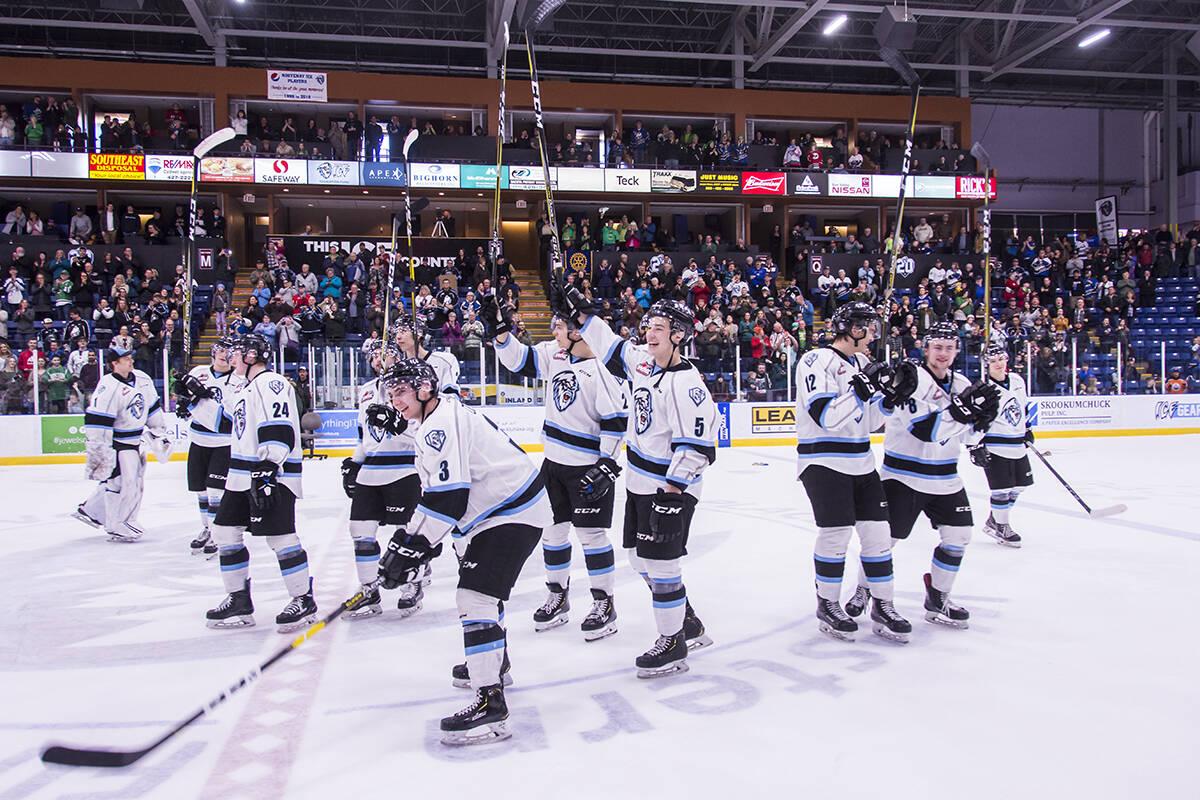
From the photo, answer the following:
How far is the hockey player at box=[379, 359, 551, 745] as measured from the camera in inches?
121

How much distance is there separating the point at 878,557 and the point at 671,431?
1.28 meters

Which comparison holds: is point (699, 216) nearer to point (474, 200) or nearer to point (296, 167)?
point (474, 200)

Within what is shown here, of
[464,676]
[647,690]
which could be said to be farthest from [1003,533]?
[464,676]

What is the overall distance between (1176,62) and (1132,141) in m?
Result: 3.66

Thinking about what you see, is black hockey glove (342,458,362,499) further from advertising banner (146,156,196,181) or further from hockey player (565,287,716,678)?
advertising banner (146,156,196,181)

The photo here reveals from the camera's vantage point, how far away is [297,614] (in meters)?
4.56

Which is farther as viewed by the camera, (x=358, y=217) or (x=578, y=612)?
(x=358, y=217)

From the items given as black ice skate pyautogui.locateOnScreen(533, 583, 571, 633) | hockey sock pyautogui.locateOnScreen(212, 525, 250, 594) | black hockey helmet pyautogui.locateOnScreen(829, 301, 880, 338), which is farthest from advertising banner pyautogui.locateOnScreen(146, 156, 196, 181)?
black hockey helmet pyautogui.locateOnScreen(829, 301, 880, 338)

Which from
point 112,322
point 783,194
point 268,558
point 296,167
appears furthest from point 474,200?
point 268,558

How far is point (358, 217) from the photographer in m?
25.6

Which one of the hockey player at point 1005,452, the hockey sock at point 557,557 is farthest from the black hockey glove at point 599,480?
the hockey player at point 1005,452

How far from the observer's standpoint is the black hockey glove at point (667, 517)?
12.0ft

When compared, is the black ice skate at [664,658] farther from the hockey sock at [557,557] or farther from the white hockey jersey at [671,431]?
the hockey sock at [557,557]

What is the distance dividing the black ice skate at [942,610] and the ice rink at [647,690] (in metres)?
0.10
